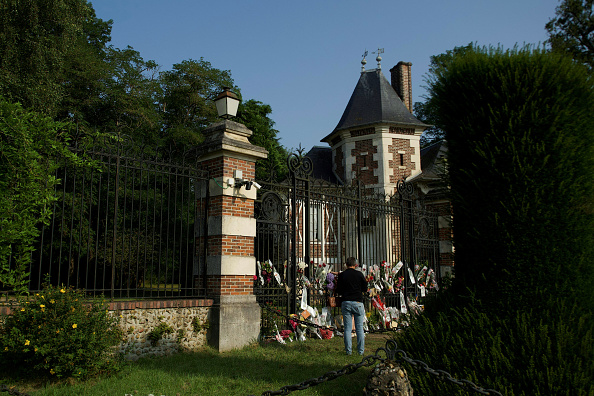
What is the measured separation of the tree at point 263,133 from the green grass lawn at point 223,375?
688 inches

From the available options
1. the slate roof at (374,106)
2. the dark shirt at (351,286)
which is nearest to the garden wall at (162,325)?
the dark shirt at (351,286)

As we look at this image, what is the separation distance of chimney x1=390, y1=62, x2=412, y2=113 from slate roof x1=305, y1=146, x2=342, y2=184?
4988 mm

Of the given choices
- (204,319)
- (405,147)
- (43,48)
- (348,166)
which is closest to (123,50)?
(43,48)

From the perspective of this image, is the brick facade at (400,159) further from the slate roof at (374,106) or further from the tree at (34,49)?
the tree at (34,49)

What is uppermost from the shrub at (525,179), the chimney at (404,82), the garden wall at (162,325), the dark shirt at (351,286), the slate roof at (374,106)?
the chimney at (404,82)

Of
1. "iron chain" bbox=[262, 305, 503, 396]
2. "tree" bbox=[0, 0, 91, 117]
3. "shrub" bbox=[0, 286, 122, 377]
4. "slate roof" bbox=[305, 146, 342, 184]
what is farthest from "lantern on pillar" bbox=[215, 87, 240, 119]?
"slate roof" bbox=[305, 146, 342, 184]

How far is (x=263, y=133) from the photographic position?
26031 millimetres

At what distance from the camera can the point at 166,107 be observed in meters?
27.2

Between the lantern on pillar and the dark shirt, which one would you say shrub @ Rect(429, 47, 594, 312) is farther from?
the lantern on pillar

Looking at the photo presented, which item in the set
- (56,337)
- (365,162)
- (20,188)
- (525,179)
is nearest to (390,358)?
(525,179)

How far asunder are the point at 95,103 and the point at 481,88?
2088 centimetres

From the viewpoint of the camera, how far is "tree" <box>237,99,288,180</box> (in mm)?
24627

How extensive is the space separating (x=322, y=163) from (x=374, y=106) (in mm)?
4194

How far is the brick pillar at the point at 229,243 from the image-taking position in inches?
294
